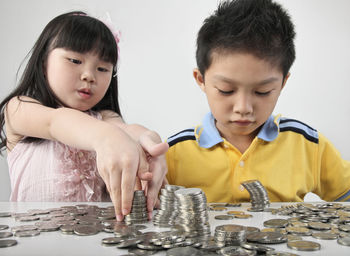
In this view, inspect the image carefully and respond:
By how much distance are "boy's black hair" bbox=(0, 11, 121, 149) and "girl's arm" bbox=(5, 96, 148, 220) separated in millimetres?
56

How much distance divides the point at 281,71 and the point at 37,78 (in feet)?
2.55

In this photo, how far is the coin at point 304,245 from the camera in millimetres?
488

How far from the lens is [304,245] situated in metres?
0.50

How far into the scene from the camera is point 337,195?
1.19 meters

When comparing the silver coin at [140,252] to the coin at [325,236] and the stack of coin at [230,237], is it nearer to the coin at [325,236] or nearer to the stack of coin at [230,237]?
the stack of coin at [230,237]

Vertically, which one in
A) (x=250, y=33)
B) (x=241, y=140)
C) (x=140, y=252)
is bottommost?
(x=140, y=252)

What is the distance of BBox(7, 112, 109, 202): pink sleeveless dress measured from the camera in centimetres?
104

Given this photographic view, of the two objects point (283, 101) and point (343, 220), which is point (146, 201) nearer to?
point (343, 220)

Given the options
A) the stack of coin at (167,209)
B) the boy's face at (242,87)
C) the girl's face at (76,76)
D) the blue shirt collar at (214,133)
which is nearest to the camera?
the stack of coin at (167,209)

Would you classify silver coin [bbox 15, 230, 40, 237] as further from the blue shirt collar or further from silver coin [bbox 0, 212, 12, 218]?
the blue shirt collar

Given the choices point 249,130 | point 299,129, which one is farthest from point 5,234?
point 299,129

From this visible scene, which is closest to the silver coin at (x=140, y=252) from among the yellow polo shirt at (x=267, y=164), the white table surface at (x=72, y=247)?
the white table surface at (x=72, y=247)

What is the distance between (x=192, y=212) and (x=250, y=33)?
600mm

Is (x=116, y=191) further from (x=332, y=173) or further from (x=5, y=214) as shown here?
(x=332, y=173)
